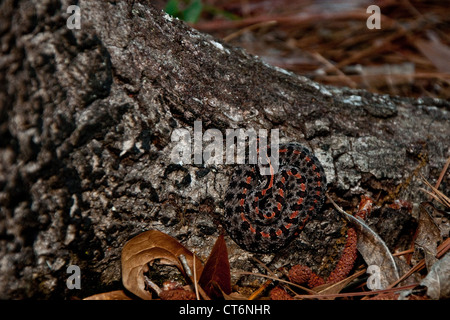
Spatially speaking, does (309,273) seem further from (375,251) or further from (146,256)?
(146,256)

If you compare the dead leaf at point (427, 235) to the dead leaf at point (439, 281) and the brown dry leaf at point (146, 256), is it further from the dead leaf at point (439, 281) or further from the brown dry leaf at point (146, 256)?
the brown dry leaf at point (146, 256)

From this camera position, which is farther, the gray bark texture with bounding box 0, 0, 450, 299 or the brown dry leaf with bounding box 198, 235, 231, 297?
the brown dry leaf with bounding box 198, 235, 231, 297

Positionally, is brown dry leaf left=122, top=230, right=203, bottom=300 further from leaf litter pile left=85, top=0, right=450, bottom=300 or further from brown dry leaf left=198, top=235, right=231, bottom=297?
brown dry leaf left=198, top=235, right=231, bottom=297

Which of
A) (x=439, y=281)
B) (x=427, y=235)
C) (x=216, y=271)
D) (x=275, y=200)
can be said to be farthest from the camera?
(x=275, y=200)

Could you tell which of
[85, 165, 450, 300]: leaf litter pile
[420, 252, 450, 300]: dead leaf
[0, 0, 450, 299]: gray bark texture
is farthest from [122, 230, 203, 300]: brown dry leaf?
[420, 252, 450, 300]: dead leaf

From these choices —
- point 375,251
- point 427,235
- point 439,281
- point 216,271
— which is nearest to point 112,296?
point 216,271

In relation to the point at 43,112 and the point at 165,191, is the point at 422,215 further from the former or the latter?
the point at 43,112
